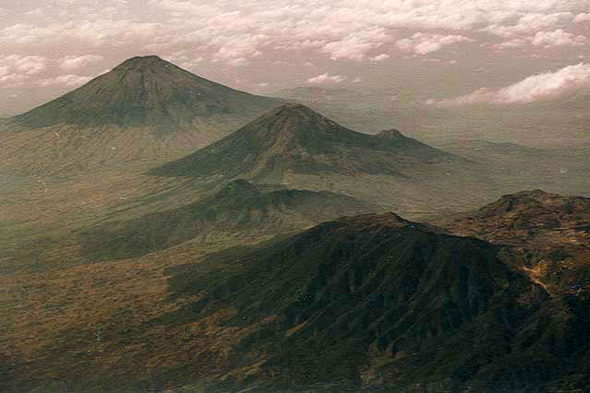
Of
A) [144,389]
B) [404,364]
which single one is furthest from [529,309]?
[144,389]

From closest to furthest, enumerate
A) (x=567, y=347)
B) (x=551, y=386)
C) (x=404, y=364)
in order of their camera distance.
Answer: (x=551, y=386)
(x=567, y=347)
(x=404, y=364)

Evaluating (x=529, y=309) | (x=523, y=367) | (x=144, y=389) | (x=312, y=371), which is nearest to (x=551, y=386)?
(x=523, y=367)

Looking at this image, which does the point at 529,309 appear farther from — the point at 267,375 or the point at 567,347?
the point at 267,375

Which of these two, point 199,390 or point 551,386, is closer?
point 551,386

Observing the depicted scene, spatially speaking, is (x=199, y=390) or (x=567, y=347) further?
(x=199, y=390)

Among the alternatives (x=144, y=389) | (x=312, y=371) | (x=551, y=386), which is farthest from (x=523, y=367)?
(x=144, y=389)

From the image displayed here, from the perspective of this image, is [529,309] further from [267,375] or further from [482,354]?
[267,375]

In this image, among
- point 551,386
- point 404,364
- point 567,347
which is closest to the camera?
point 551,386

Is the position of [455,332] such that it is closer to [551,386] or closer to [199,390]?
[551,386]
